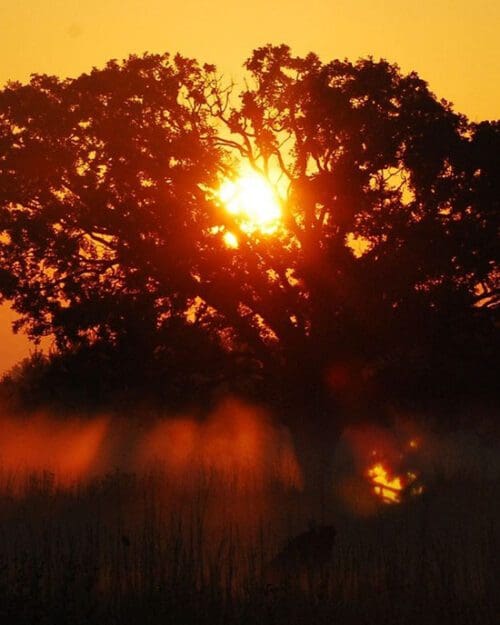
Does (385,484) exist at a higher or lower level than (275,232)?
lower

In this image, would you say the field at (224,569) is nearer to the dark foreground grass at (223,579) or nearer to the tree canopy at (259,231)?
the dark foreground grass at (223,579)

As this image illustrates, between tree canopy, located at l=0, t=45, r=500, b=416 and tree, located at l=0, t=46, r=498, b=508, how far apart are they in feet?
0.15

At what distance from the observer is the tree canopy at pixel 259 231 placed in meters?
26.9

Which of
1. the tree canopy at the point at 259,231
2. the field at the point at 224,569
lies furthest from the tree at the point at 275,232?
the field at the point at 224,569

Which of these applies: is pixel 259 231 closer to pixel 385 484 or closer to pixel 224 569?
pixel 385 484

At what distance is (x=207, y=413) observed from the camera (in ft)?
113

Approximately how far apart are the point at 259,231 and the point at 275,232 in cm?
52

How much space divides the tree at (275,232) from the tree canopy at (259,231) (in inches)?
1.8

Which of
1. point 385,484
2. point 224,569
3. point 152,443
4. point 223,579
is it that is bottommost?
point 223,579

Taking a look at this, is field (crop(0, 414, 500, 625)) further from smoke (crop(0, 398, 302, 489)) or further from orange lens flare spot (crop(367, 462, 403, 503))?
smoke (crop(0, 398, 302, 489))

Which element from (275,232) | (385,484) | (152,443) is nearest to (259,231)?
(275,232)

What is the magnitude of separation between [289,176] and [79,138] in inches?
241

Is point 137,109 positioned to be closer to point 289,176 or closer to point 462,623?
point 289,176

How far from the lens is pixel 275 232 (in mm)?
28609
